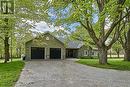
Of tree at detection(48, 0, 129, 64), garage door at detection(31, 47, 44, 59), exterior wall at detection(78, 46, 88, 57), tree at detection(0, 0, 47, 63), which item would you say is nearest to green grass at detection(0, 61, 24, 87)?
tree at detection(48, 0, 129, 64)

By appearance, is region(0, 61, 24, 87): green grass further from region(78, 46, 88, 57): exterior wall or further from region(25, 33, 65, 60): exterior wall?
region(78, 46, 88, 57): exterior wall

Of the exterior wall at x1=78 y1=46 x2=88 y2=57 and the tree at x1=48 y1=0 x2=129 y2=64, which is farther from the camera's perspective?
the exterior wall at x1=78 y1=46 x2=88 y2=57

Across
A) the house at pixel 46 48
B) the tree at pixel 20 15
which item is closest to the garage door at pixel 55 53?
the house at pixel 46 48

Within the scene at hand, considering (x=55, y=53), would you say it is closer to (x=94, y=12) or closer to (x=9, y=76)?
(x=94, y=12)

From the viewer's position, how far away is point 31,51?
4319cm

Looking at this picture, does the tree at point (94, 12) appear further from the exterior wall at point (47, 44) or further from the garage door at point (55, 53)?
the garage door at point (55, 53)

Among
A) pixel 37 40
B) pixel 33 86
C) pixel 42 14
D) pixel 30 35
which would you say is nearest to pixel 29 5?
pixel 42 14

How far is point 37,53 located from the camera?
44000 mm

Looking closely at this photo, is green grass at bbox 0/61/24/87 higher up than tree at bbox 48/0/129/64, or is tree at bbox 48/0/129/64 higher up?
tree at bbox 48/0/129/64

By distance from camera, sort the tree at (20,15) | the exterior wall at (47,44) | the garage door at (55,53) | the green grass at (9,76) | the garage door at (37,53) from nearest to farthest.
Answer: the green grass at (9,76) → the tree at (20,15) → the exterior wall at (47,44) → the garage door at (37,53) → the garage door at (55,53)

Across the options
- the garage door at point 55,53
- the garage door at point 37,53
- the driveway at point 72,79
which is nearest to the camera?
the driveway at point 72,79

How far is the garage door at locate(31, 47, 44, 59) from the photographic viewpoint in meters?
43.5

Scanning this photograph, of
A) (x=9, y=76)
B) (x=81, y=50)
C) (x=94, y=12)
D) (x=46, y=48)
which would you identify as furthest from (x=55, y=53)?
(x=9, y=76)

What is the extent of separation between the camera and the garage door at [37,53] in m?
43.5
